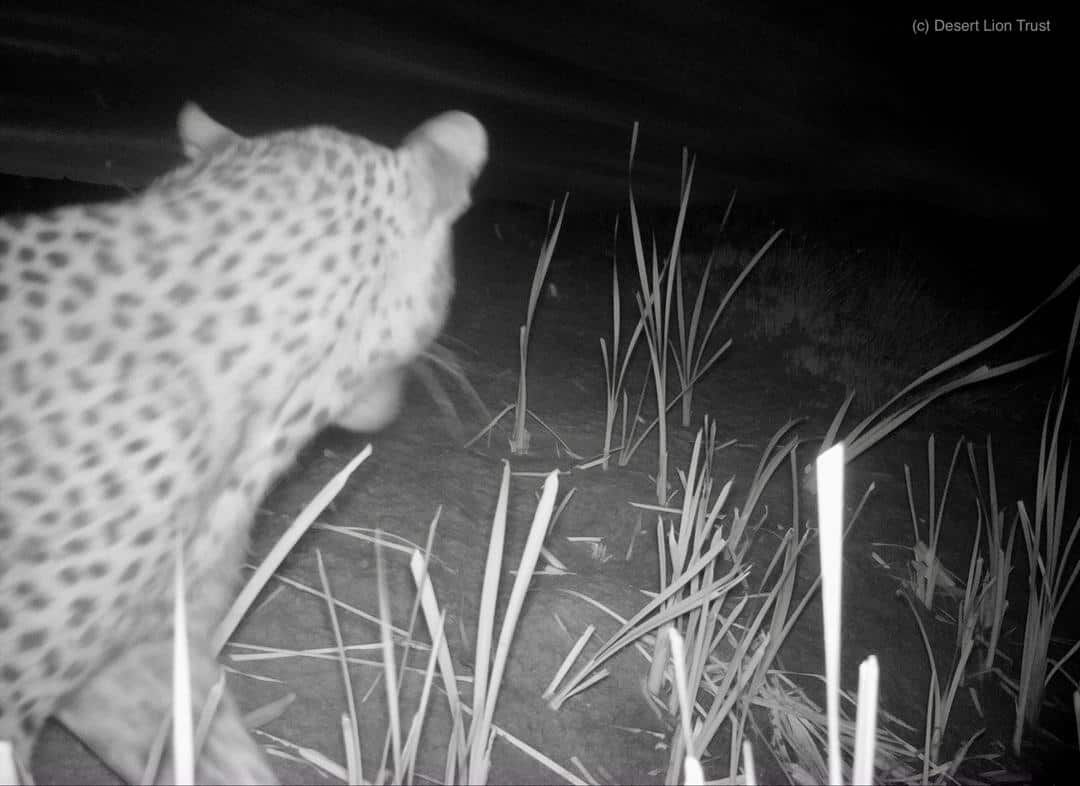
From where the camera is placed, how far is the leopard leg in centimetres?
63

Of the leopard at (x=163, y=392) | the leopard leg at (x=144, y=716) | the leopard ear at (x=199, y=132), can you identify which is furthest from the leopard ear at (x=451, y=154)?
the leopard leg at (x=144, y=716)

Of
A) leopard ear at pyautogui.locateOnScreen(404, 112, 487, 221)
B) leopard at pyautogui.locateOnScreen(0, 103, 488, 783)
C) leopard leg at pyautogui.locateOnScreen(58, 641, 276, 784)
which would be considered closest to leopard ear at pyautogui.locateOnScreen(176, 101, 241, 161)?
leopard at pyautogui.locateOnScreen(0, 103, 488, 783)

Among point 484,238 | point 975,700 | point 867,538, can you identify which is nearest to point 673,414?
point 867,538

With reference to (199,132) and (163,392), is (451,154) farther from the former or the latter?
(163,392)

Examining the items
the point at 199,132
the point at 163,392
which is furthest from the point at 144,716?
the point at 199,132

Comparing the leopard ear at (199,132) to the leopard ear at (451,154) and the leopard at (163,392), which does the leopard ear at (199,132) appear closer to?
the leopard at (163,392)

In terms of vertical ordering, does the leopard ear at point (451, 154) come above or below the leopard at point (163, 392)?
above

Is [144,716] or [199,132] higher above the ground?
[199,132]

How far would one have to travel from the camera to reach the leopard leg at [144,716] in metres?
0.63

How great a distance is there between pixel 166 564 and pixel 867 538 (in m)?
1.07

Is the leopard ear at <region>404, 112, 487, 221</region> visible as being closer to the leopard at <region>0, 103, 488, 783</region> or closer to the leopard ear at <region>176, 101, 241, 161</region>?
the leopard at <region>0, 103, 488, 783</region>

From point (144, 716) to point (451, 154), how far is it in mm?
591

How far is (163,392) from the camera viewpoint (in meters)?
0.60

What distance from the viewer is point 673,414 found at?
1639 millimetres
